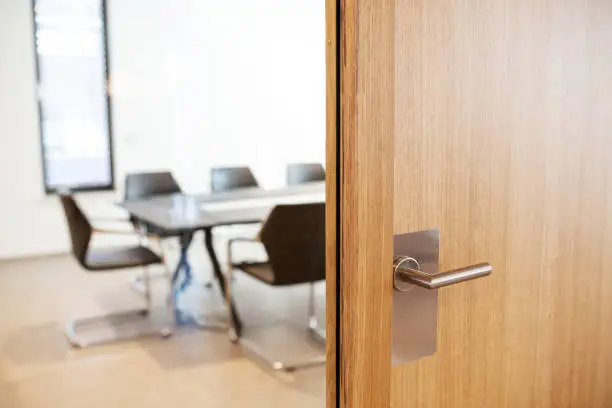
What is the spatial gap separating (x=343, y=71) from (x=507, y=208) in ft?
1.51

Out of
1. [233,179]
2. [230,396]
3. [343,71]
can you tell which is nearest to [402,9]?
[343,71]

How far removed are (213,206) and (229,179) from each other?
106 cm

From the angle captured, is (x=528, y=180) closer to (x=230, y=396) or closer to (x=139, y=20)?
(x=230, y=396)

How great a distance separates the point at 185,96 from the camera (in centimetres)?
650

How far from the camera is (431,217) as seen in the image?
1.00 meters

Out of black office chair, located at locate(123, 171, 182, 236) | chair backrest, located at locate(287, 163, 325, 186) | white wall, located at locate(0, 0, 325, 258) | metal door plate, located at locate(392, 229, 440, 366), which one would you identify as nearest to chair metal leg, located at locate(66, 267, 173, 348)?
black office chair, located at locate(123, 171, 182, 236)

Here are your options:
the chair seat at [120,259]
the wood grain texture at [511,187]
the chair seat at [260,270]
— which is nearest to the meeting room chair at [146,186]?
the chair seat at [120,259]

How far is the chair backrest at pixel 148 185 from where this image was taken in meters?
4.64

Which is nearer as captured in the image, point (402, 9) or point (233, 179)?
point (402, 9)

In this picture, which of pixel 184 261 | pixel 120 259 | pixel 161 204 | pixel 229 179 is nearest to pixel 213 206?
pixel 161 204

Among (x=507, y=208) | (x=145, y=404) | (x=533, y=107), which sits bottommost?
(x=145, y=404)

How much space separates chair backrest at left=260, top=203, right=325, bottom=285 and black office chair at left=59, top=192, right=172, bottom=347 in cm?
94

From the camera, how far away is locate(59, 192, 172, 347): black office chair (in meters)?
3.64

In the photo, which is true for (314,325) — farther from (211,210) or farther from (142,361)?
(142,361)
